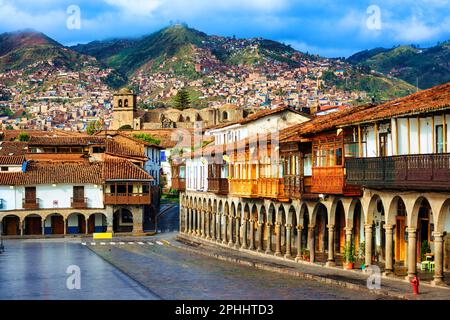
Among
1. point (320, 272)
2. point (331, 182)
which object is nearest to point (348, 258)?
point (320, 272)

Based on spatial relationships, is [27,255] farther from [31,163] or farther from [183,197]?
[31,163]

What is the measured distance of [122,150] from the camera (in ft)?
307

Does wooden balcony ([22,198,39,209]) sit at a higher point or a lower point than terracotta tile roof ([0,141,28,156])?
lower

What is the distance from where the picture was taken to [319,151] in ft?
137

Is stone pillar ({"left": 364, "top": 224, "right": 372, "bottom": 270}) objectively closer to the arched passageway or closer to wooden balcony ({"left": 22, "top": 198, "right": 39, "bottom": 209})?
wooden balcony ({"left": 22, "top": 198, "right": 39, "bottom": 209})

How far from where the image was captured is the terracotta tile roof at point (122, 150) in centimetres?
9175

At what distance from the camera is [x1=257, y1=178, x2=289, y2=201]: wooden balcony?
4681cm

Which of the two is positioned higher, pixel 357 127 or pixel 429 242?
pixel 357 127

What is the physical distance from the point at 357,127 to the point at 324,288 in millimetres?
7153

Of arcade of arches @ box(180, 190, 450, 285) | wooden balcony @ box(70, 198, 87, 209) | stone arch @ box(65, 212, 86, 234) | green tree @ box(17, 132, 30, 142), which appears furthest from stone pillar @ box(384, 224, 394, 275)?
green tree @ box(17, 132, 30, 142)

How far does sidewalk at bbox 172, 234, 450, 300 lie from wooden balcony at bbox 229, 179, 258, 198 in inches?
128

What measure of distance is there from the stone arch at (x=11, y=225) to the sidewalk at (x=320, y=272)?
23075 mm

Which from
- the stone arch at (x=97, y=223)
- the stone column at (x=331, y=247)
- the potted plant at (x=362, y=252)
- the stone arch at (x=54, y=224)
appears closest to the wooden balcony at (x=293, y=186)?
the stone column at (x=331, y=247)
